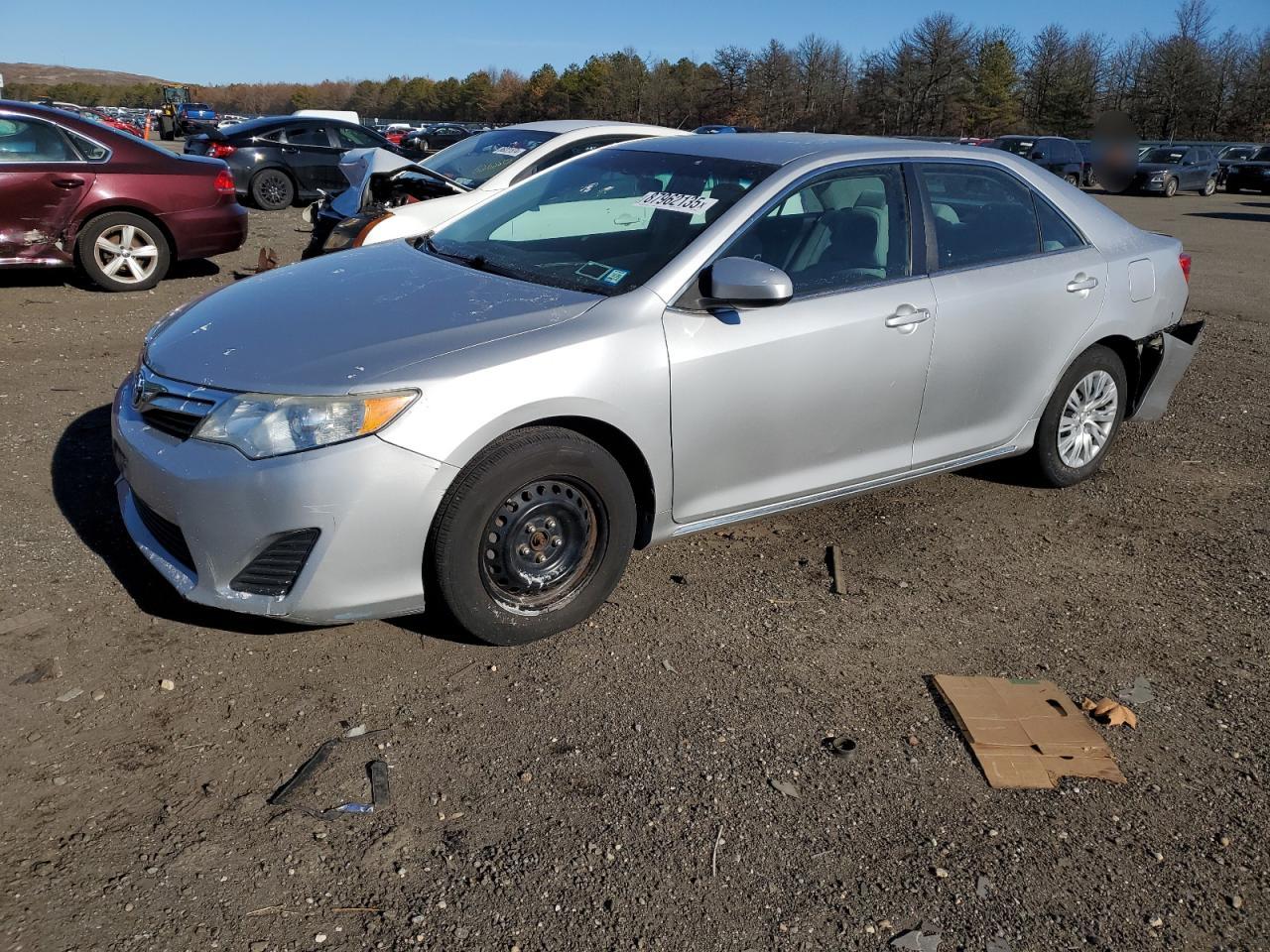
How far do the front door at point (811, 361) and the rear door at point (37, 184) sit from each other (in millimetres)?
7069

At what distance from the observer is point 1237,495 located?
5.27m

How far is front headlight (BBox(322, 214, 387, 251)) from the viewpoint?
7.03 meters

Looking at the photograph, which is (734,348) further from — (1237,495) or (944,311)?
(1237,495)

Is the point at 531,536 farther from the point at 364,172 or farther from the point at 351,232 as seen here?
the point at 364,172

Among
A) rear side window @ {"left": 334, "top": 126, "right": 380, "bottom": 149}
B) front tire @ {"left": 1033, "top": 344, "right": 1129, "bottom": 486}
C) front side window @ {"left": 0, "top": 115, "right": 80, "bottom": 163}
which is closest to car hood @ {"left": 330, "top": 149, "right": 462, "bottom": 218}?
front side window @ {"left": 0, "top": 115, "right": 80, "bottom": 163}

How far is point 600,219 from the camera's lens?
4.28 metres

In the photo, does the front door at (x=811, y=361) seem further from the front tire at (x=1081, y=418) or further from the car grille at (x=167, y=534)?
the car grille at (x=167, y=534)

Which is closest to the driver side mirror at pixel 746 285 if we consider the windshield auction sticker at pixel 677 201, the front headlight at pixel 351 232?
the windshield auction sticker at pixel 677 201

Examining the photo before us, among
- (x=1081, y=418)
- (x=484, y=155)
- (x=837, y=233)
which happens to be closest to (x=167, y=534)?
(x=837, y=233)

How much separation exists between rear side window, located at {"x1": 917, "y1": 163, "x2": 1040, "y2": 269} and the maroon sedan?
7.15 meters

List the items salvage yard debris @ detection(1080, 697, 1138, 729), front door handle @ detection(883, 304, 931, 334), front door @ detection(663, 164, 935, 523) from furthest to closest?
front door handle @ detection(883, 304, 931, 334), front door @ detection(663, 164, 935, 523), salvage yard debris @ detection(1080, 697, 1138, 729)

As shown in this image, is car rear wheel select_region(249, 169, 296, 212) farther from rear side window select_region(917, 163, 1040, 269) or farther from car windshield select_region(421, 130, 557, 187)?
rear side window select_region(917, 163, 1040, 269)

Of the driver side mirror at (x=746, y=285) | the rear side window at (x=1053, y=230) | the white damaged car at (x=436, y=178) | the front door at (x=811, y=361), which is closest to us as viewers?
the driver side mirror at (x=746, y=285)

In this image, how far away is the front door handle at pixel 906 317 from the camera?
4062 mm
